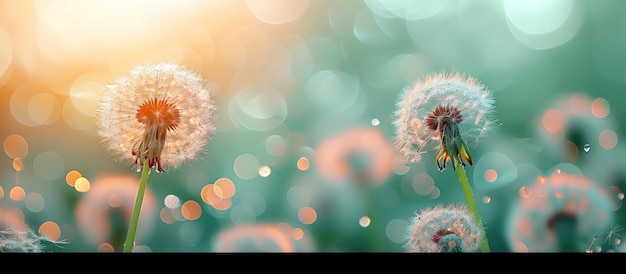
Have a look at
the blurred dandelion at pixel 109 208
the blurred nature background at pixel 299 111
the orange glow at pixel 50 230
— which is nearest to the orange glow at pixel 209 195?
the blurred nature background at pixel 299 111

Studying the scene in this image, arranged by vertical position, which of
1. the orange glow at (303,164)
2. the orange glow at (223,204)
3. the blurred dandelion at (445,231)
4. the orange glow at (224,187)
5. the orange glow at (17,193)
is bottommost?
the blurred dandelion at (445,231)

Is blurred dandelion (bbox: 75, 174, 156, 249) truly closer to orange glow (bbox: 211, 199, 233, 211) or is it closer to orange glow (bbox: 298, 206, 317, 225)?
orange glow (bbox: 211, 199, 233, 211)

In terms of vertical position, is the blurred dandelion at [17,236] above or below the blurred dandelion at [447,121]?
below

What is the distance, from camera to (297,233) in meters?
1.37

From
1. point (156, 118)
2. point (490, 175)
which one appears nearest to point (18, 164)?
point (156, 118)

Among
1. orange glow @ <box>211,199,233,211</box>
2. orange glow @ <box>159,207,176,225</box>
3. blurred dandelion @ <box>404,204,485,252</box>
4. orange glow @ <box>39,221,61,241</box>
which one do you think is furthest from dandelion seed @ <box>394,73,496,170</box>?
orange glow @ <box>39,221,61,241</box>

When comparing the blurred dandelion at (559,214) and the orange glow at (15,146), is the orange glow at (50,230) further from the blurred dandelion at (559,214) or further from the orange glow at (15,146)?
the blurred dandelion at (559,214)

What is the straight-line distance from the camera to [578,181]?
1.36 meters

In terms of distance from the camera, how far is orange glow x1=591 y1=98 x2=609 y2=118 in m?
1.40

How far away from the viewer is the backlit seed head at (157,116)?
128 cm

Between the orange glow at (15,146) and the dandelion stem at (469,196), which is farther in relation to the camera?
the orange glow at (15,146)

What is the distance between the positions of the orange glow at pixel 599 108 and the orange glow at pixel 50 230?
1.32 meters

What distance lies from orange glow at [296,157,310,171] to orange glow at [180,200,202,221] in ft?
0.86

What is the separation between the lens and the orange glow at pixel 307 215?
1.38 m
